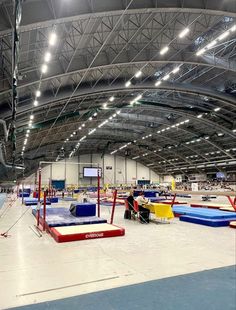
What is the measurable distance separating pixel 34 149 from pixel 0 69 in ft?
104

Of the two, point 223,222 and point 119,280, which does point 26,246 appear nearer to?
point 119,280

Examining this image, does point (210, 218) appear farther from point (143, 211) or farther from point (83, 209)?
point (83, 209)

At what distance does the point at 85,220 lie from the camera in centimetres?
1019

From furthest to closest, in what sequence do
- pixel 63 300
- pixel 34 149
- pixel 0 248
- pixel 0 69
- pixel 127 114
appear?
pixel 34 149, pixel 127 114, pixel 0 69, pixel 0 248, pixel 63 300

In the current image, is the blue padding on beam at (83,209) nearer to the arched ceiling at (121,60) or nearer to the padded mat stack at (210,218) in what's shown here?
the padded mat stack at (210,218)

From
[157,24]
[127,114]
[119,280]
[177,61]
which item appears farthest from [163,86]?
[119,280]

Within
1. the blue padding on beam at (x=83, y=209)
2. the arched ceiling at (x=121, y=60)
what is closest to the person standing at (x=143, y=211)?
the blue padding on beam at (x=83, y=209)

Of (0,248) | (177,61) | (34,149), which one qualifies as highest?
(177,61)

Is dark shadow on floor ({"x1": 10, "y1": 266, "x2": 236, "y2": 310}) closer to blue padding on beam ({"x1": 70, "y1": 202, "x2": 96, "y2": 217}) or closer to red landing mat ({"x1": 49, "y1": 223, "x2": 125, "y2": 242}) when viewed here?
red landing mat ({"x1": 49, "y1": 223, "x2": 125, "y2": 242})

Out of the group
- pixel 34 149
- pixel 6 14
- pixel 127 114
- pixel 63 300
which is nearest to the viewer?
pixel 63 300

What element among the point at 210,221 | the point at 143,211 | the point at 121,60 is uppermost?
the point at 121,60

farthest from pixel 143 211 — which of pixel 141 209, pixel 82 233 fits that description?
pixel 82 233

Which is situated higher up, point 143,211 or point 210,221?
point 143,211

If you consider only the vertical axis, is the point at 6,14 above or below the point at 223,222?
above
